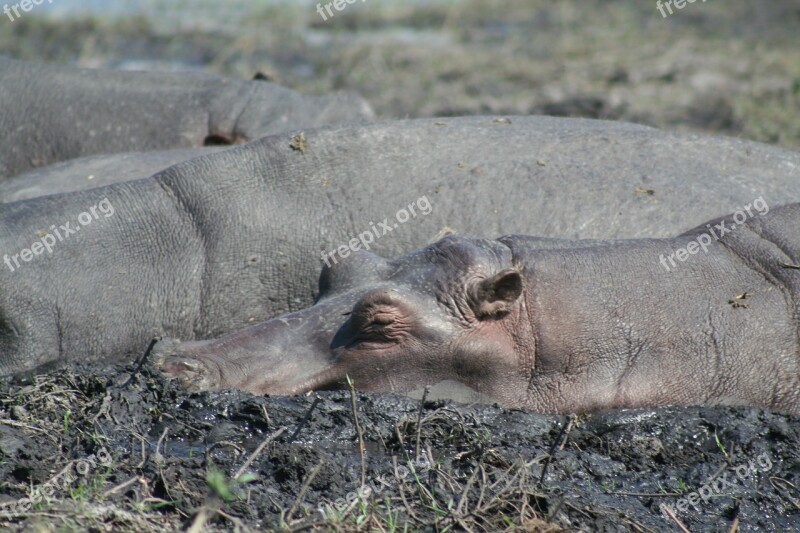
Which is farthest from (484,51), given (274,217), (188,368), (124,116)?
(188,368)

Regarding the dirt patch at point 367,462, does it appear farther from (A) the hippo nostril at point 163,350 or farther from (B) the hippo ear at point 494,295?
(B) the hippo ear at point 494,295

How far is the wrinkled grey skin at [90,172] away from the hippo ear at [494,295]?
7.89ft

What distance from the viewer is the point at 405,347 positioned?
556cm

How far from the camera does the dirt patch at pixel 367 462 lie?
14.0 feet

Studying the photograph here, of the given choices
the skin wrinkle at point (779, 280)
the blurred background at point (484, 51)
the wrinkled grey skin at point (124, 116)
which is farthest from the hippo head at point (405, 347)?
the blurred background at point (484, 51)

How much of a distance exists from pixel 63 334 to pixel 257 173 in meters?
1.41

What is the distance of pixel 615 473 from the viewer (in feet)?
16.7

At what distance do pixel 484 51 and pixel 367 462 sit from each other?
10.7 m

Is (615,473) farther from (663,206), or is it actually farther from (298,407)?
(663,206)

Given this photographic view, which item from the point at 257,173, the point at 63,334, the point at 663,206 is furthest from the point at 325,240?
the point at 663,206

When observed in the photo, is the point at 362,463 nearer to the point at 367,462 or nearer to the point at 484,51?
the point at 367,462

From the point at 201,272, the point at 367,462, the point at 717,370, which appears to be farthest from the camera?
the point at 201,272

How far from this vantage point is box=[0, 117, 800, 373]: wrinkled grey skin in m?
6.39

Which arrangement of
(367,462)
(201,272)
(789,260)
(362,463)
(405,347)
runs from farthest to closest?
(201,272), (789,260), (405,347), (367,462), (362,463)
